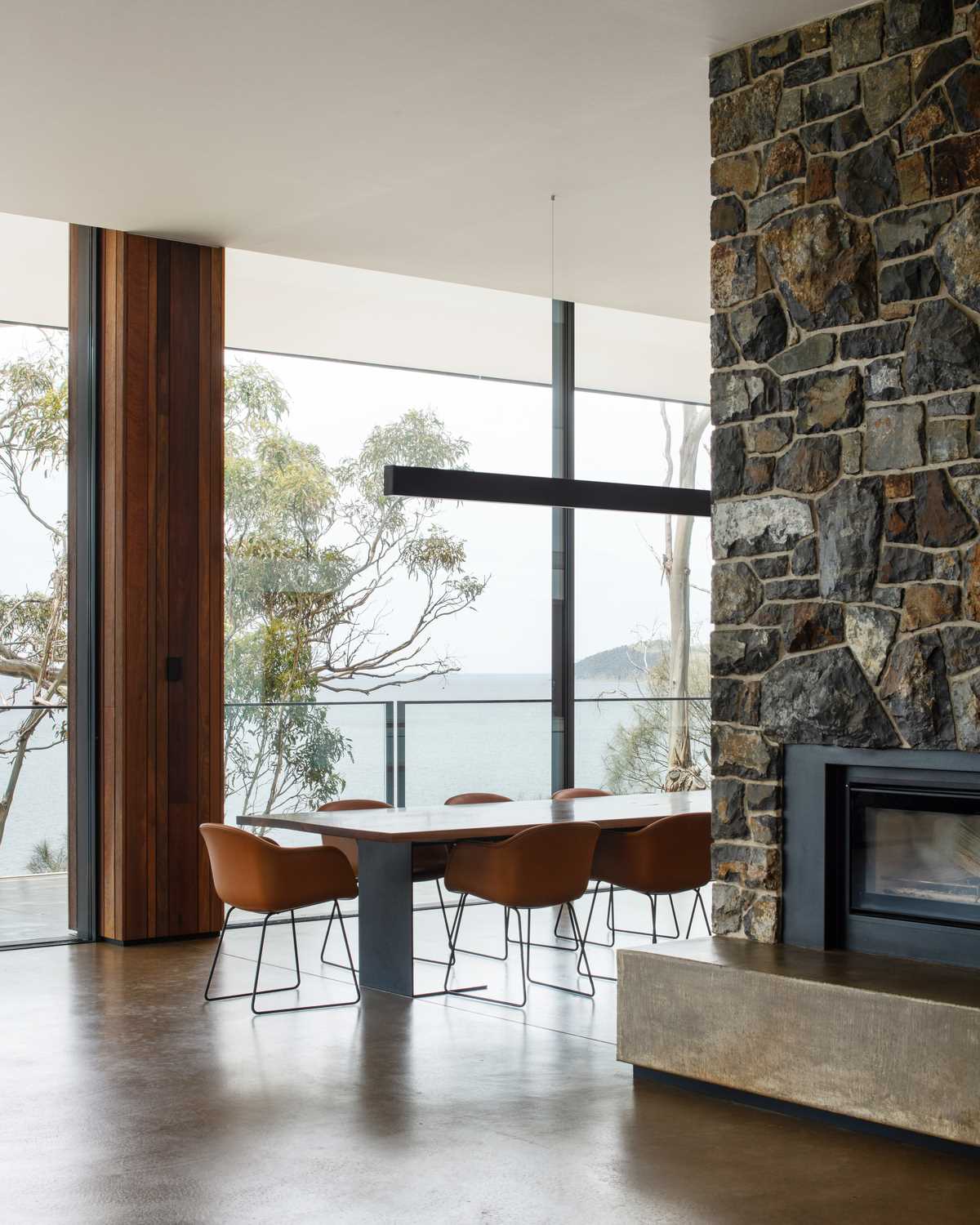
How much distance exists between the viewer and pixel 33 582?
707 centimetres

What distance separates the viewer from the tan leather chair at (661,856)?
6.24m

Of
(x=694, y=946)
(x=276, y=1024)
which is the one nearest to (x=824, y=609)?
(x=694, y=946)

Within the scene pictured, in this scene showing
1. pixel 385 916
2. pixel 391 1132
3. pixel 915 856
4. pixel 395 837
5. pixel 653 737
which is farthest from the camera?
pixel 653 737

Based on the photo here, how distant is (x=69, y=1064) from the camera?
4.89 meters

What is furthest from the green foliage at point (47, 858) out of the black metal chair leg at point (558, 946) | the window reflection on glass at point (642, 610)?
the window reflection on glass at point (642, 610)

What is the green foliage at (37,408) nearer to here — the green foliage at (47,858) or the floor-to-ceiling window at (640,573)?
the green foliage at (47,858)

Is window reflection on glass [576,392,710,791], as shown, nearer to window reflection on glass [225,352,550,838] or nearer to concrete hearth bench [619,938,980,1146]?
window reflection on glass [225,352,550,838]

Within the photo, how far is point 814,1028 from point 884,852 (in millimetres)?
694

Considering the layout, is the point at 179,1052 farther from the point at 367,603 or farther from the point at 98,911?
the point at 367,603

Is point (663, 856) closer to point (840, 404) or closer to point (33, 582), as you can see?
point (840, 404)

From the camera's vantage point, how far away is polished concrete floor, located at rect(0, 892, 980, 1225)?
3.55m

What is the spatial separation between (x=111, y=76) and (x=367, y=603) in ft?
11.2

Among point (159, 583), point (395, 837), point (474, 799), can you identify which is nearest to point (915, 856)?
point (395, 837)

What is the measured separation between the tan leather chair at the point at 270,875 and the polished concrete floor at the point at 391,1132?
398mm
